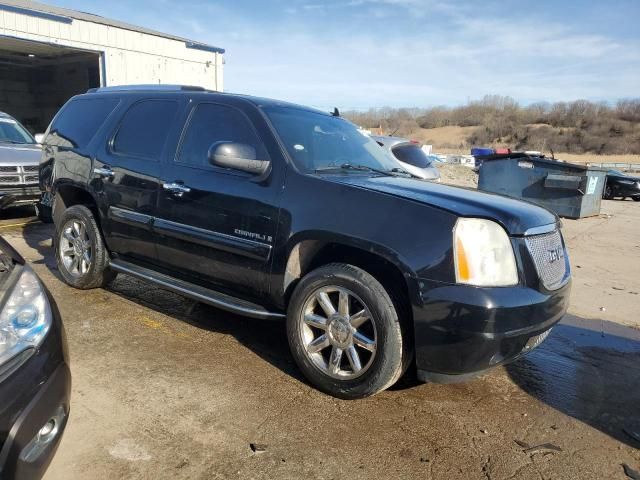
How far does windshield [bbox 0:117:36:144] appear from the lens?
9.17 m

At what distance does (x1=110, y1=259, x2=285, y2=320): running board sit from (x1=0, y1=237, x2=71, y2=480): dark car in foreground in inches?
56.3

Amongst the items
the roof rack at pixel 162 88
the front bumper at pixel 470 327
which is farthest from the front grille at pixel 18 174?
the front bumper at pixel 470 327

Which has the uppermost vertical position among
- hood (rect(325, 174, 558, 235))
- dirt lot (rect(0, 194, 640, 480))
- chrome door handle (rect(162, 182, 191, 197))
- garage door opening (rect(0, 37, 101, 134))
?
garage door opening (rect(0, 37, 101, 134))

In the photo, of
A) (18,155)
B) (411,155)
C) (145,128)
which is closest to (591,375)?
(145,128)

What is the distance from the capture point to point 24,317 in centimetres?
210

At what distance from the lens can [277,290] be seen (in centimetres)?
348

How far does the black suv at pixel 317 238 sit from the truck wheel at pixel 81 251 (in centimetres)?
2

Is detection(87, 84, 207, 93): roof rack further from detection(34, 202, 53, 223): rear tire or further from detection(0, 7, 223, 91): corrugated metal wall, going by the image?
detection(0, 7, 223, 91): corrugated metal wall

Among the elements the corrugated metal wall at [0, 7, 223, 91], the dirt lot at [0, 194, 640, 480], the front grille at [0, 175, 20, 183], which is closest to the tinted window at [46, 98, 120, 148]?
the dirt lot at [0, 194, 640, 480]

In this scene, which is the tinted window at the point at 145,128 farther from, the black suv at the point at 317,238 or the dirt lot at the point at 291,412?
the dirt lot at the point at 291,412

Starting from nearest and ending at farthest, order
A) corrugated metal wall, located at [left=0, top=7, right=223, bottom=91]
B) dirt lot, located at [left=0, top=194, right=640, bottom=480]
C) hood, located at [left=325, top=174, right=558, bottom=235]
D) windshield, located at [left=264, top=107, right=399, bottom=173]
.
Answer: dirt lot, located at [left=0, top=194, right=640, bottom=480] < hood, located at [left=325, top=174, right=558, bottom=235] < windshield, located at [left=264, top=107, right=399, bottom=173] < corrugated metal wall, located at [left=0, top=7, right=223, bottom=91]

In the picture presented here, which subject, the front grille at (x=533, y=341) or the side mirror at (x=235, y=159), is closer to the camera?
the front grille at (x=533, y=341)

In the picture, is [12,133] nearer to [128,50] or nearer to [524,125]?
[128,50]

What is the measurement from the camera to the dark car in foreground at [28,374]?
6.02ft
